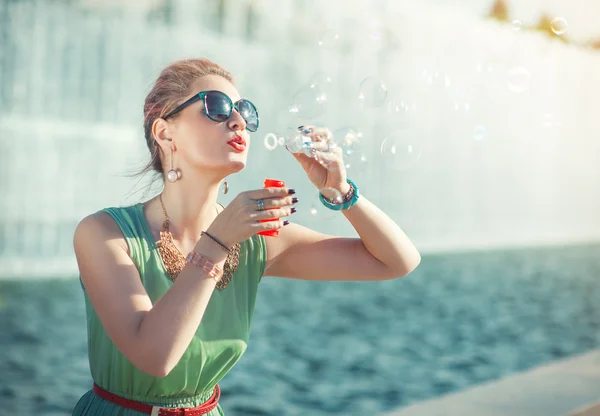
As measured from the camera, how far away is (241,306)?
225 centimetres

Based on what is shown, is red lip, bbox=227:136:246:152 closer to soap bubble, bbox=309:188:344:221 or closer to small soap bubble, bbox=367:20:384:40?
soap bubble, bbox=309:188:344:221

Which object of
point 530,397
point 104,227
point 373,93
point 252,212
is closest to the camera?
point 252,212

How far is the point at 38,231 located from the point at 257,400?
950 centimetres

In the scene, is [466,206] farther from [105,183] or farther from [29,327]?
[29,327]

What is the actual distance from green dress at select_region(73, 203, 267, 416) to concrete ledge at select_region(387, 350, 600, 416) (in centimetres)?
170

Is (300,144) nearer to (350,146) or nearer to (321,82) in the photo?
(350,146)

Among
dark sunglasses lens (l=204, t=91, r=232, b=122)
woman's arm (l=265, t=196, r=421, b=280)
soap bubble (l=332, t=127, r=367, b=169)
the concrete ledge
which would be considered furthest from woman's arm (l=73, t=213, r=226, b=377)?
the concrete ledge

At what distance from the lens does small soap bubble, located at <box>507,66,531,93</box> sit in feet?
12.1

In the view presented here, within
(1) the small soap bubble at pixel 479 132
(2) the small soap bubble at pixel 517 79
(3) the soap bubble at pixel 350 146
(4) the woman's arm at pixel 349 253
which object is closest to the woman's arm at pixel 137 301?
(4) the woman's arm at pixel 349 253

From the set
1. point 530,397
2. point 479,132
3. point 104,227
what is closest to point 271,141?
point 104,227

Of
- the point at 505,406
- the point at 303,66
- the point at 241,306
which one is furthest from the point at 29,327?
the point at 303,66

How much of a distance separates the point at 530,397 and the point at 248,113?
2.83m

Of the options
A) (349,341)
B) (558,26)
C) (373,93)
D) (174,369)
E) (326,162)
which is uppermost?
(558,26)

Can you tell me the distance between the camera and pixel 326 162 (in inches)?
84.4
